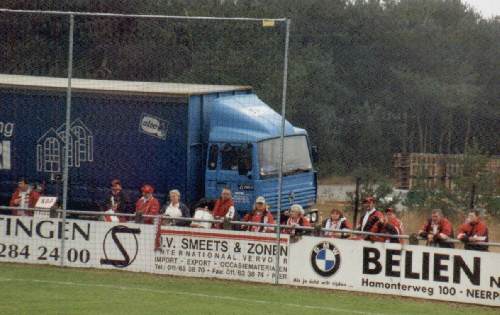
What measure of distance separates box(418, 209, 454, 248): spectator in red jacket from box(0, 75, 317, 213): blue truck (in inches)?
195

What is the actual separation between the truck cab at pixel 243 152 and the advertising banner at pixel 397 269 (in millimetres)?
3834

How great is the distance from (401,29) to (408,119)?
12101 mm

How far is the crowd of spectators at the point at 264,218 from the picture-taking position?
57.5 feet

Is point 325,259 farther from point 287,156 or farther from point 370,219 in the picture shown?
point 287,156

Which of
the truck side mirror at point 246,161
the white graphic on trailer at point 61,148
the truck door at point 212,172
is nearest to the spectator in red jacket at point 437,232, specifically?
the truck side mirror at point 246,161

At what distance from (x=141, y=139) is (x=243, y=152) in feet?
6.60

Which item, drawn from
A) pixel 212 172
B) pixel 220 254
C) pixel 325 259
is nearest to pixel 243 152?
pixel 212 172

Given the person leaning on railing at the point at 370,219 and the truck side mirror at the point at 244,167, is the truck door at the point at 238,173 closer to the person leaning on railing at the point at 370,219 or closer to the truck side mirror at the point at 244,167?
the truck side mirror at the point at 244,167

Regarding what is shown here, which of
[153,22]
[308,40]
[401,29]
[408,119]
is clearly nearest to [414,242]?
[153,22]

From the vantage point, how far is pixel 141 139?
21.7 m

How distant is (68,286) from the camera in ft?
Answer: 57.5

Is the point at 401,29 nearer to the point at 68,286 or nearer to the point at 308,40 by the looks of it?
the point at 308,40

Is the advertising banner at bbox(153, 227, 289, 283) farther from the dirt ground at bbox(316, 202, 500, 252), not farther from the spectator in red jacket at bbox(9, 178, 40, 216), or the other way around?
the dirt ground at bbox(316, 202, 500, 252)

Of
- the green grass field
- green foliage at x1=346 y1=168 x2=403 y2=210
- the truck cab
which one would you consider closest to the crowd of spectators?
the truck cab
